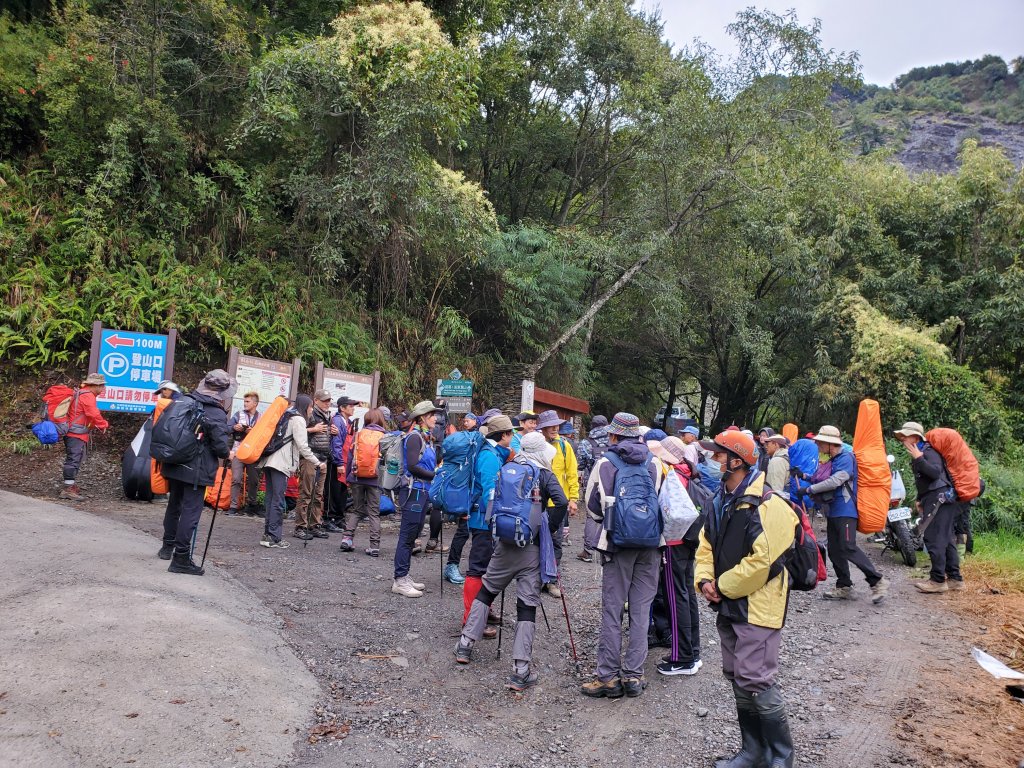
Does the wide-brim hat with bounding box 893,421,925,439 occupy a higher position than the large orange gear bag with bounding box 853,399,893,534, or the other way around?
the wide-brim hat with bounding box 893,421,925,439

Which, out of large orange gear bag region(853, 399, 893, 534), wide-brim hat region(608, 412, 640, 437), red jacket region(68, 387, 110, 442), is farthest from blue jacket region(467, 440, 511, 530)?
red jacket region(68, 387, 110, 442)

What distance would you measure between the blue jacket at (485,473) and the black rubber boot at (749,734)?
2.62 m

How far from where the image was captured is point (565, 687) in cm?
572

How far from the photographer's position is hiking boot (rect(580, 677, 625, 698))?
5523 mm

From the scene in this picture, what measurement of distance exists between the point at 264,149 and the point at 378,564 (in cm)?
1026

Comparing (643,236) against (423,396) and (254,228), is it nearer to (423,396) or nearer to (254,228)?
(423,396)

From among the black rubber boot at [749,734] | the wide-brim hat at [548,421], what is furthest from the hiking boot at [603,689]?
the wide-brim hat at [548,421]

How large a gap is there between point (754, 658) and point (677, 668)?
204cm

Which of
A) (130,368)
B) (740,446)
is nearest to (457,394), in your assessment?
(130,368)

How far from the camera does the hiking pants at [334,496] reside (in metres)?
11.2

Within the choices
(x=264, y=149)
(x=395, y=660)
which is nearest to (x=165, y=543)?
(x=395, y=660)

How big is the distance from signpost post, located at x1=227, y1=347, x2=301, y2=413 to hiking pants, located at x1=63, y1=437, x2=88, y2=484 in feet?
7.41

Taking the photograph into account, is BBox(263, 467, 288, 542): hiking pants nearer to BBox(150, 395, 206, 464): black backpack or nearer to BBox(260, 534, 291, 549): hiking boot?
BBox(260, 534, 291, 549): hiking boot

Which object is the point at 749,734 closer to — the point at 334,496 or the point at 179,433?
the point at 179,433
